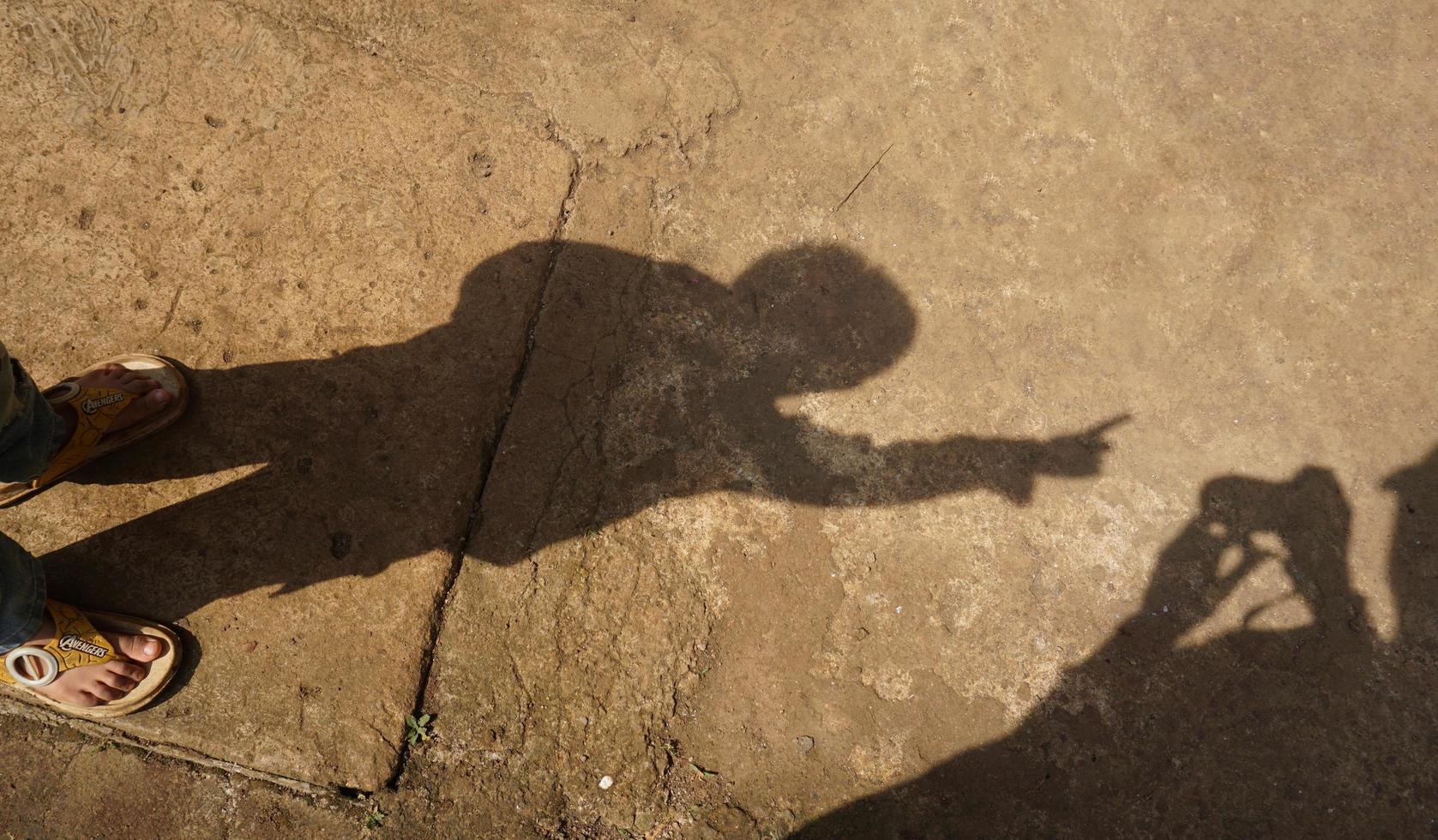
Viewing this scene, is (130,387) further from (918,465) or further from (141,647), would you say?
(918,465)

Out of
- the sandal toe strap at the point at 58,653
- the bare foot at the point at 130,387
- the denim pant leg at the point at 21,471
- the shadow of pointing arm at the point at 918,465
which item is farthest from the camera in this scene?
the shadow of pointing arm at the point at 918,465

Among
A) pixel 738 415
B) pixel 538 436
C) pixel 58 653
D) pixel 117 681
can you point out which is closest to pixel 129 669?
pixel 117 681

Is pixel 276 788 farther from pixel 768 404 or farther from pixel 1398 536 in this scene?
pixel 1398 536

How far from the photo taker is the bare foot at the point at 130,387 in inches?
88.6

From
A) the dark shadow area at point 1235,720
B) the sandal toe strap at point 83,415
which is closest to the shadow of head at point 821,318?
the dark shadow area at point 1235,720

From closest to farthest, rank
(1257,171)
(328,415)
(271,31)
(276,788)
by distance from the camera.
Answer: (276,788) < (328,415) < (271,31) < (1257,171)

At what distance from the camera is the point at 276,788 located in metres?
2.22

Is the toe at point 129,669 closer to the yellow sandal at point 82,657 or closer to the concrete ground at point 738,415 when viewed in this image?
the yellow sandal at point 82,657

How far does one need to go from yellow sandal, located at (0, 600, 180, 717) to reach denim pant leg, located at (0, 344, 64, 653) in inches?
3.4

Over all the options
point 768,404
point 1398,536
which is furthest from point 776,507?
point 1398,536

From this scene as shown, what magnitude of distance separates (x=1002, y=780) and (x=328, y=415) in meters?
2.36

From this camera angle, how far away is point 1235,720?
241cm

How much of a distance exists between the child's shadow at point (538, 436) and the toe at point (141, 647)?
0.34ft

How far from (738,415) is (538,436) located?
2.11ft
